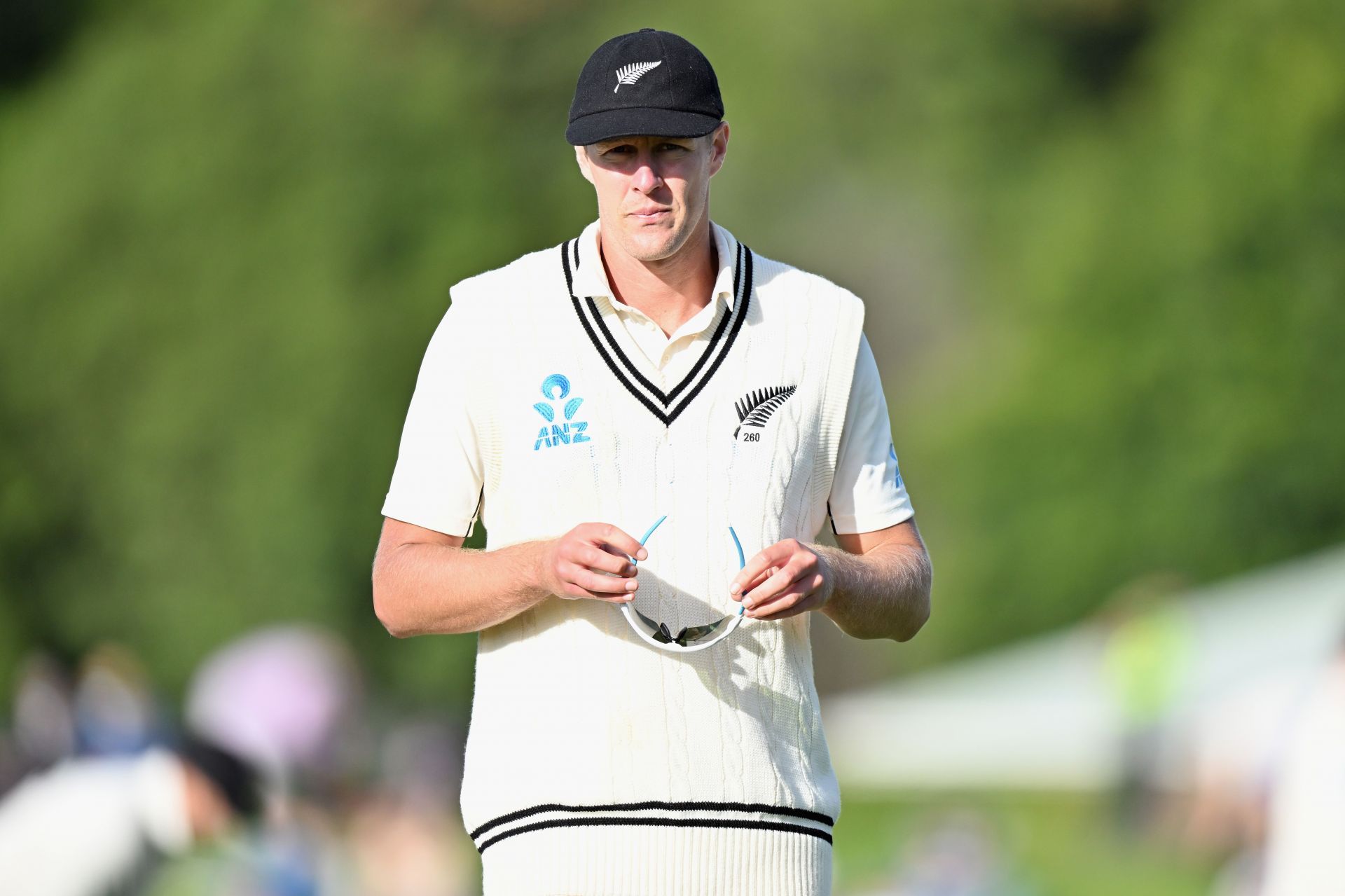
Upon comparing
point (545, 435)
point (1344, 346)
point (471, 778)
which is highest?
point (1344, 346)

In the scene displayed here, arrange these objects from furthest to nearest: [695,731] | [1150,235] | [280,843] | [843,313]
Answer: [1150,235] < [280,843] < [843,313] < [695,731]

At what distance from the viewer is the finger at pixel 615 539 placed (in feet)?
6.18

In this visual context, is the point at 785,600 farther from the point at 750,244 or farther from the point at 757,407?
the point at 750,244

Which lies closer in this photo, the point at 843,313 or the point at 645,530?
the point at 645,530

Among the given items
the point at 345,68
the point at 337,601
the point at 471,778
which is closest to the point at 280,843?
the point at 337,601

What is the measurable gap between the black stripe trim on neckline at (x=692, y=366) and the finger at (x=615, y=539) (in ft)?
0.85

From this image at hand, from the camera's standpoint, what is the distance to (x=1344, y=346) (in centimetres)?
695

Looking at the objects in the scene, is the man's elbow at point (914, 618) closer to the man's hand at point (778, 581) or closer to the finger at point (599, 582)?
the man's hand at point (778, 581)

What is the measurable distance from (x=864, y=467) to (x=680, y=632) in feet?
1.24

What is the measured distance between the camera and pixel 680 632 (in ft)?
6.73

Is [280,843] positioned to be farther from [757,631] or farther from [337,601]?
[757,631]

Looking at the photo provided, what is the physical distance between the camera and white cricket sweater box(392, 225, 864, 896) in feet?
6.64

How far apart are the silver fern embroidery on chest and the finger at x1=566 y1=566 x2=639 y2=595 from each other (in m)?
0.33

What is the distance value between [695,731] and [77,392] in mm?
5254
